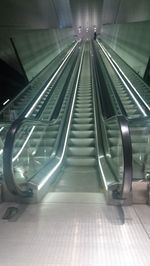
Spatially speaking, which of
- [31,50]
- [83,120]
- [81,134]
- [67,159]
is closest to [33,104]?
[67,159]

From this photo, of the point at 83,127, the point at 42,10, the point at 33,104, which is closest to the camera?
the point at 33,104

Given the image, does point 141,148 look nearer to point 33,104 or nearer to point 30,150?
point 30,150

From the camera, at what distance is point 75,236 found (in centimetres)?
303

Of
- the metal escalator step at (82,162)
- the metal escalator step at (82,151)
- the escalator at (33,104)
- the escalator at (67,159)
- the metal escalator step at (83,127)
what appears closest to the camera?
the escalator at (67,159)

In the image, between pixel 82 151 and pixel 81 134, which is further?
pixel 81 134

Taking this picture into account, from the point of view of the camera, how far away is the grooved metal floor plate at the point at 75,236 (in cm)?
260

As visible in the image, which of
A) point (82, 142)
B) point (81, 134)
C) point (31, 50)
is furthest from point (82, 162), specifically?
point (31, 50)

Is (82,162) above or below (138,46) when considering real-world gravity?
below

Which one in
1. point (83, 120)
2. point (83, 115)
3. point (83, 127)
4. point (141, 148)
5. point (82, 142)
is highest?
point (83, 115)

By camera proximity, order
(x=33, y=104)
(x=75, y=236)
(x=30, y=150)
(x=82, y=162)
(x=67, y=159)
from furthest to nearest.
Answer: (x=33, y=104) → (x=67, y=159) → (x=82, y=162) → (x=30, y=150) → (x=75, y=236)

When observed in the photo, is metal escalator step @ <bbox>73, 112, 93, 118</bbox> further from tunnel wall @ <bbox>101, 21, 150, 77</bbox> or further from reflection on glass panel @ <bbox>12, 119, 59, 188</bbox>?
tunnel wall @ <bbox>101, 21, 150, 77</bbox>

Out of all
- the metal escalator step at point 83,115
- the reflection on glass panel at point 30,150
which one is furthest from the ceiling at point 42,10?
the reflection on glass panel at point 30,150

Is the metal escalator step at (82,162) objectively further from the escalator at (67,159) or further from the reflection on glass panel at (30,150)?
the reflection on glass panel at (30,150)

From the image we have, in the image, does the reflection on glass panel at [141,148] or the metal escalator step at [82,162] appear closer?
the reflection on glass panel at [141,148]
